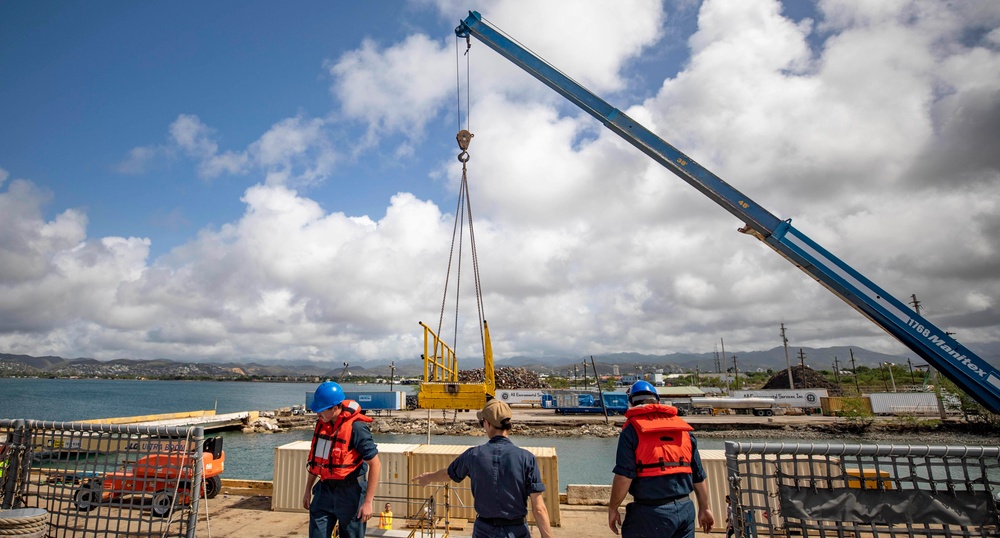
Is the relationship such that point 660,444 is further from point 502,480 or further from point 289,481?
point 289,481

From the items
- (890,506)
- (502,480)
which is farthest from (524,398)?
(502,480)

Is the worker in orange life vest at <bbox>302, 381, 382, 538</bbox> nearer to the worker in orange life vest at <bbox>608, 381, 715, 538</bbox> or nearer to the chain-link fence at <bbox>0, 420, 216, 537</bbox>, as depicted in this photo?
the chain-link fence at <bbox>0, 420, 216, 537</bbox>

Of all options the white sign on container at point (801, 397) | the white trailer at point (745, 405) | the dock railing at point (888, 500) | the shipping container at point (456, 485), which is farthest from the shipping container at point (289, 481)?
the white sign on container at point (801, 397)

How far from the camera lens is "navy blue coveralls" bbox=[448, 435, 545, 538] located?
3979 mm

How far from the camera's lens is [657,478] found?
4242 mm

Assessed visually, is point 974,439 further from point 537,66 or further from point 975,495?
point 975,495

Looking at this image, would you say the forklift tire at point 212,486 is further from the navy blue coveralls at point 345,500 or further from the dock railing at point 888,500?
the dock railing at point 888,500

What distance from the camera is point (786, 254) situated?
15.8 metres

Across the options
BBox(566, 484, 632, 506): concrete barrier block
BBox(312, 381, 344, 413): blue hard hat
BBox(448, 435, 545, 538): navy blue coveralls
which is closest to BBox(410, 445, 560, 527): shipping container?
BBox(566, 484, 632, 506): concrete barrier block

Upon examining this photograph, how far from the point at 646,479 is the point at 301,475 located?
10.4 meters

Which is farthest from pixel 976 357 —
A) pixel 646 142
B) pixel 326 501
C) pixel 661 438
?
pixel 326 501

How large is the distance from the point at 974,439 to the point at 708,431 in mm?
21336

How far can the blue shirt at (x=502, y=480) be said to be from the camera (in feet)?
13.1

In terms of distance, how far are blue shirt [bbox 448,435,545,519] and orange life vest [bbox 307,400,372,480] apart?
1404 mm
